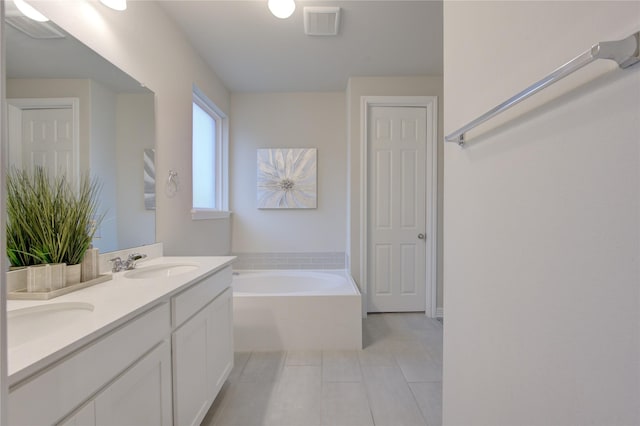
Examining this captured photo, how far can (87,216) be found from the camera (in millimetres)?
1215

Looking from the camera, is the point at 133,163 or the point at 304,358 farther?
the point at 304,358

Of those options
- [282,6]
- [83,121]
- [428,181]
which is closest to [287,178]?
[428,181]

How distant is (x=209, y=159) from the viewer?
3.09 m

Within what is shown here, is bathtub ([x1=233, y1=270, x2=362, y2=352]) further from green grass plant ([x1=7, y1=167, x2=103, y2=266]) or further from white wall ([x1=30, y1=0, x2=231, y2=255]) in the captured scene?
green grass plant ([x1=7, y1=167, x2=103, y2=266])

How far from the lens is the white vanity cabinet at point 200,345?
1.15 meters

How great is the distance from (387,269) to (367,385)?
4.69 feet

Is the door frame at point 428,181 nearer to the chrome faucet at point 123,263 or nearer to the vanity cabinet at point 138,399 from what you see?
the chrome faucet at point 123,263

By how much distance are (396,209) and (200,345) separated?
2349 millimetres

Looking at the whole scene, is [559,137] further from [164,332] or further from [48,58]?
[48,58]

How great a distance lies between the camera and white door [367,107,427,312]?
3.06 metres

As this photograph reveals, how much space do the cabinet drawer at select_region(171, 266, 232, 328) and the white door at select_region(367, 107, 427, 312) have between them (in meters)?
1.83

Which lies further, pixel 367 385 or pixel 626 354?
pixel 367 385

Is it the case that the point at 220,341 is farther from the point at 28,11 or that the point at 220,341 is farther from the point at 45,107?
the point at 28,11

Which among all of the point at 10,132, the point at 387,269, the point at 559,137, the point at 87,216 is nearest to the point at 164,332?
the point at 87,216
